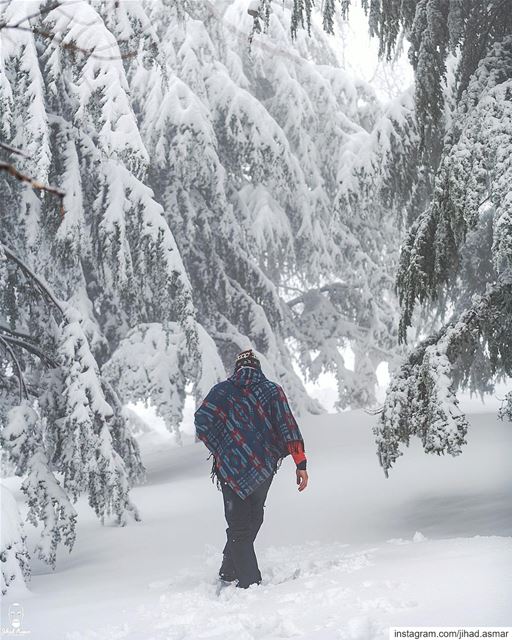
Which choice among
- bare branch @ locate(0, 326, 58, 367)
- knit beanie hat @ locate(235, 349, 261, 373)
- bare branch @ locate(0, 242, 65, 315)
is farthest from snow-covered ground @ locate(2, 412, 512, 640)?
bare branch @ locate(0, 242, 65, 315)

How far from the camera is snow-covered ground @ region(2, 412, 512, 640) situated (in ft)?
11.3

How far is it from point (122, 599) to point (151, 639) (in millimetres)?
1101

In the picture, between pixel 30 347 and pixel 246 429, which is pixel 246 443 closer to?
pixel 246 429

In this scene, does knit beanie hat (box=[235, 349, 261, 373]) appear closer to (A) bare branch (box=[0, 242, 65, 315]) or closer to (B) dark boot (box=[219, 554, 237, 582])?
(B) dark boot (box=[219, 554, 237, 582])

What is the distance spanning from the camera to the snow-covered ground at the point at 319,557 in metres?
3.44

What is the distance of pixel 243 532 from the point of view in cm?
492

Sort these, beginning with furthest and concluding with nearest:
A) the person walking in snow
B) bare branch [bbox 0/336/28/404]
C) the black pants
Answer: bare branch [bbox 0/336/28/404]
the person walking in snow
the black pants

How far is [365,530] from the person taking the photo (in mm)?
6609

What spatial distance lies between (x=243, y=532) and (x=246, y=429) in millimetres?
588

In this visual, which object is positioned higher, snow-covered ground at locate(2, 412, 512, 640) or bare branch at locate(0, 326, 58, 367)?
bare branch at locate(0, 326, 58, 367)

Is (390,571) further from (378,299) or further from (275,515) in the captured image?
(378,299)

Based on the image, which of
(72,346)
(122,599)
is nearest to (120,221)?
(72,346)

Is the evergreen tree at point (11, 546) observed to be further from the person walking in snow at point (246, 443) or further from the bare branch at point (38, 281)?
the bare branch at point (38, 281)

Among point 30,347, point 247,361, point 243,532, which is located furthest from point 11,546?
point 30,347
